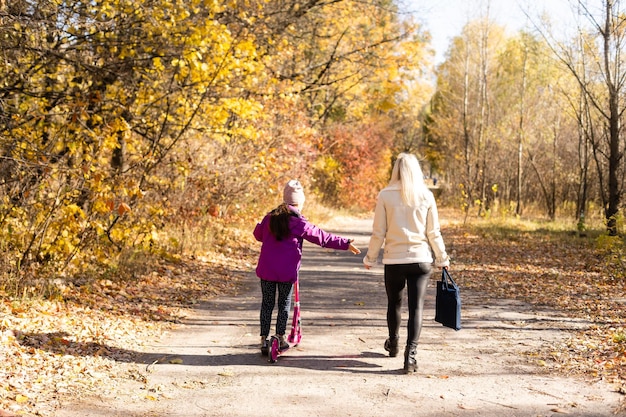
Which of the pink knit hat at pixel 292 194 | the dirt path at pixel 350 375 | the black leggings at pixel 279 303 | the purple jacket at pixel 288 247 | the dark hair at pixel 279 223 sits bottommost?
the dirt path at pixel 350 375

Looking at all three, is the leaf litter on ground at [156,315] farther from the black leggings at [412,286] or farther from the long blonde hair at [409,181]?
the long blonde hair at [409,181]

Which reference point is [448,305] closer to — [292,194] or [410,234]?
[410,234]

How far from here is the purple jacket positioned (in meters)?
6.46

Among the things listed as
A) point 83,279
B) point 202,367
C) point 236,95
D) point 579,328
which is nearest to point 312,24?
point 236,95

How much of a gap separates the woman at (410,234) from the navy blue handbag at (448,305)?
0.69ft

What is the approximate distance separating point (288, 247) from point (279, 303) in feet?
1.88

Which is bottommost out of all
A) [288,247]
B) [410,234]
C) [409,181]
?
[288,247]

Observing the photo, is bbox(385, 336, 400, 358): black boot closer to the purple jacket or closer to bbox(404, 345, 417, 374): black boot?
bbox(404, 345, 417, 374): black boot

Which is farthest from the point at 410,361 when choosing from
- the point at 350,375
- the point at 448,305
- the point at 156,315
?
the point at 156,315

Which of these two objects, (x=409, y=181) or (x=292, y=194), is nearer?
(x=409, y=181)

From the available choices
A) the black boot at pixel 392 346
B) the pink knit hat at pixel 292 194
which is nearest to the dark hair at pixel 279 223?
the pink knit hat at pixel 292 194

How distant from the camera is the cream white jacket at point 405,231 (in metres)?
6.08

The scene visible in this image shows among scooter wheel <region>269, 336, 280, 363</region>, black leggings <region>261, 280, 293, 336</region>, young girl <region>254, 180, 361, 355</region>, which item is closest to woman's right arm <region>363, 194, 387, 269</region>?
young girl <region>254, 180, 361, 355</region>

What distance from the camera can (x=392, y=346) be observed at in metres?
6.54
